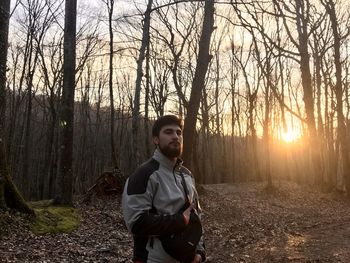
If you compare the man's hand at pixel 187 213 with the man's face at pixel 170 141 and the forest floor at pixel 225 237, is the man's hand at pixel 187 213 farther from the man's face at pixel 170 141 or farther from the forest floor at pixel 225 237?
the forest floor at pixel 225 237

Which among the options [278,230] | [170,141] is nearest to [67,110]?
[278,230]

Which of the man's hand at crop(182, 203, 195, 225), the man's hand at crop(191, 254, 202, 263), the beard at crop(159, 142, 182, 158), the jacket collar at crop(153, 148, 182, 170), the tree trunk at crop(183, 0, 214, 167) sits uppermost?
the tree trunk at crop(183, 0, 214, 167)

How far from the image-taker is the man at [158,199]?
2885 millimetres

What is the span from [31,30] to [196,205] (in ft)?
81.7

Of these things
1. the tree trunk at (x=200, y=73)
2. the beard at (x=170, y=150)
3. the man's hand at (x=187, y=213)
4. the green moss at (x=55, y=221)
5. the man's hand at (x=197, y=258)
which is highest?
the tree trunk at (x=200, y=73)

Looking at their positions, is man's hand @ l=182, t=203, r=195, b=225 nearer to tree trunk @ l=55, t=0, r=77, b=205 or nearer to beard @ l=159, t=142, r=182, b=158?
beard @ l=159, t=142, r=182, b=158

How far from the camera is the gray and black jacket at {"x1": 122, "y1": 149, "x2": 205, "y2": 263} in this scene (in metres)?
2.88

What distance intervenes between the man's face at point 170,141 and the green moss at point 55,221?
611 cm

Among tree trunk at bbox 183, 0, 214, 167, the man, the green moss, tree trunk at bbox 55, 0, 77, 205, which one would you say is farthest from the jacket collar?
tree trunk at bbox 55, 0, 77, 205

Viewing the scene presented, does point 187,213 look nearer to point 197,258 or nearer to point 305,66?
point 197,258

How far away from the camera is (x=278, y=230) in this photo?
36.4 ft

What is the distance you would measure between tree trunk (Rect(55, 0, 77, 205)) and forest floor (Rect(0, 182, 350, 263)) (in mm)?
945

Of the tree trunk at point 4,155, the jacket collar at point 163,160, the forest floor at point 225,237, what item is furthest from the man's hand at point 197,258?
the tree trunk at point 4,155

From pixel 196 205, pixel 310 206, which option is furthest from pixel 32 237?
pixel 310 206
